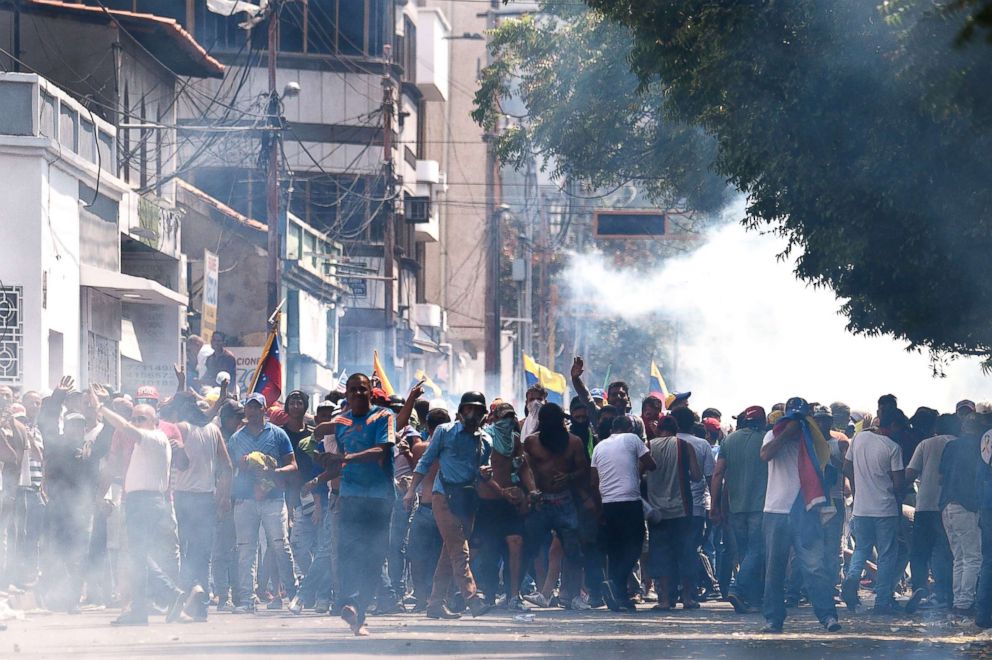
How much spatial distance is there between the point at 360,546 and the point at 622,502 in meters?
3.44

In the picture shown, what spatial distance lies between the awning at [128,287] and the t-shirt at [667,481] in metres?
12.1

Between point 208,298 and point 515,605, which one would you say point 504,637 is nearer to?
point 515,605

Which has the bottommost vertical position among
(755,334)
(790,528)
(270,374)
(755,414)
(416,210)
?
(790,528)

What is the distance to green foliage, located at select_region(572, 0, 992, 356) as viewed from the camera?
43.1 ft

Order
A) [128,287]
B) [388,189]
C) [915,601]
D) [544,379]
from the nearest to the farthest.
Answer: [915,601]
[128,287]
[544,379]
[388,189]

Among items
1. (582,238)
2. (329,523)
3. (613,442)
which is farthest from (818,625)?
(582,238)

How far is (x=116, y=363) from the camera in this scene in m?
29.0

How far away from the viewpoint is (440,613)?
14.8 meters

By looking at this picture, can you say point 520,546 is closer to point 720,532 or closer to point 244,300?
point 720,532

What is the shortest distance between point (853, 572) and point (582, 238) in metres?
57.2

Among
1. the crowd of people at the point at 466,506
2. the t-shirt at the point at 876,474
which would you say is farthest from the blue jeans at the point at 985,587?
the t-shirt at the point at 876,474

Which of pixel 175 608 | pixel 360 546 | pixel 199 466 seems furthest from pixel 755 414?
Answer: pixel 175 608

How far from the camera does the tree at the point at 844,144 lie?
13.1 metres

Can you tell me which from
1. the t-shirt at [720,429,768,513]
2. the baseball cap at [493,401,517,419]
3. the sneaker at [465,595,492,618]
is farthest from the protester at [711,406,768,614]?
the sneaker at [465,595,492,618]
